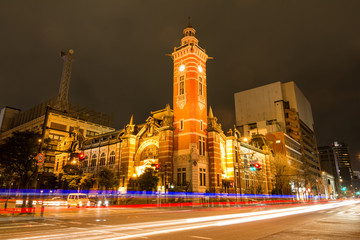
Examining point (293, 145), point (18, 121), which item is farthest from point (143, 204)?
point (18, 121)

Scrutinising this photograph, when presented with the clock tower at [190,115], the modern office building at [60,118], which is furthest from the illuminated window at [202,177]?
the modern office building at [60,118]

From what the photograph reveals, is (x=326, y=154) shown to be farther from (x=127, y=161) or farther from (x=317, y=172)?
(x=127, y=161)

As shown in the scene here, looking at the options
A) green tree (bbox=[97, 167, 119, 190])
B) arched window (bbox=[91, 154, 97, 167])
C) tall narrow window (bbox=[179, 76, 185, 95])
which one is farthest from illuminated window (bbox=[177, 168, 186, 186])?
arched window (bbox=[91, 154, 97, 167])

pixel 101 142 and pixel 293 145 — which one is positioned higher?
pixel 293 145

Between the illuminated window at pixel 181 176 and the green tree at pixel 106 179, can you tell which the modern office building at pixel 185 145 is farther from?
the green tree at pixel 106 179

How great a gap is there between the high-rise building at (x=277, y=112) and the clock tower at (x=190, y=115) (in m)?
51.4

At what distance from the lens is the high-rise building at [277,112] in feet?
310

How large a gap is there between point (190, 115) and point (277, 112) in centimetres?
6586

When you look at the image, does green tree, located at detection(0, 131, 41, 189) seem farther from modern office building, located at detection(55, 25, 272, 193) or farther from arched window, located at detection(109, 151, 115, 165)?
arched window, located at detection(109, 151, 115, 165)

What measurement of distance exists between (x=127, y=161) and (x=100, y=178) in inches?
234

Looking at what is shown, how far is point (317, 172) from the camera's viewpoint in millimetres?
109562

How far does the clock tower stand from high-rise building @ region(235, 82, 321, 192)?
2025 inches

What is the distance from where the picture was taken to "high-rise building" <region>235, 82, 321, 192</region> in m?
94.4

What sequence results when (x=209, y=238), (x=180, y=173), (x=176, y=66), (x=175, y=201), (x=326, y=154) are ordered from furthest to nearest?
(x=326, y=154)
(x=176, y=66)
(x=180, y=173)
(x=175, y=201)
(x=209, y=238)
